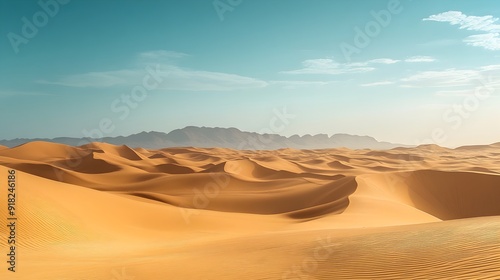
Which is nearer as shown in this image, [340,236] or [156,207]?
[340,236]

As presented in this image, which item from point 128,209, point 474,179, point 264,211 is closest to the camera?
point 128,209

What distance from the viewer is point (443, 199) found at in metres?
29.3

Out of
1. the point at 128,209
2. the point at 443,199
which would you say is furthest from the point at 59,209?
the point at 443,199

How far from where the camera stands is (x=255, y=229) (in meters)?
20.2

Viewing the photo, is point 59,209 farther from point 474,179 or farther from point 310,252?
point 474,179

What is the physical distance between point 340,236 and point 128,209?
13218 mm

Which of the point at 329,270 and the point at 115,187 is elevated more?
the point at 115,187

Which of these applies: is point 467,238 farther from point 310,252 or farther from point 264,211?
point 264,211

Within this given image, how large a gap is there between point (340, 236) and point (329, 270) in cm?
344

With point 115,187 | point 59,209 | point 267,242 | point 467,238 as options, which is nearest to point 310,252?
point 267,242

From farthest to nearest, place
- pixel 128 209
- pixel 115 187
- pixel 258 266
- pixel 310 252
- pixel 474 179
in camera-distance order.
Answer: pixel 115 187
pixel 474 179
pixel 128 209
pixel 310 252
pixel 258 266

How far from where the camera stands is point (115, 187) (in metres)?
36.0

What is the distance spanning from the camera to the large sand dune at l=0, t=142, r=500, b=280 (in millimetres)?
8023

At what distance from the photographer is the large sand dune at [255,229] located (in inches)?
316
